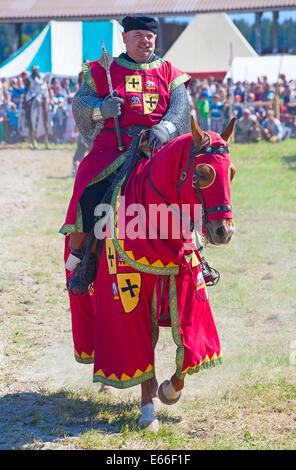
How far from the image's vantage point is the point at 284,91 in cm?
1930

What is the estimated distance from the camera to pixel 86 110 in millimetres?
4066

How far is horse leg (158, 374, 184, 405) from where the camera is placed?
158 inches

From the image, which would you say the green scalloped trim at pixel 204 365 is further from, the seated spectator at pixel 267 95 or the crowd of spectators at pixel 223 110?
the seated spectator at pixel 267 95

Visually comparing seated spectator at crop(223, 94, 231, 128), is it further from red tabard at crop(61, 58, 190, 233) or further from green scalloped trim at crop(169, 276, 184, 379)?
green scalloped trim at crop(169, 276, 184, 379)

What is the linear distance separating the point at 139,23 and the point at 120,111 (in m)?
0.57

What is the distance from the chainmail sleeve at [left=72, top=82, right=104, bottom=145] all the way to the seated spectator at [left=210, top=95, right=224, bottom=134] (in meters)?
14.5

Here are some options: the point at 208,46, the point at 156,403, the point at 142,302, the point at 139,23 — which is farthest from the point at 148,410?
the point at 208,46

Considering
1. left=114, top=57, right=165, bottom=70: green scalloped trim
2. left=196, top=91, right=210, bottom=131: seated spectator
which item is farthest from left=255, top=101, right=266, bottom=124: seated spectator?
left=114, top=57, right=165, bottom=70: green scalloped trim

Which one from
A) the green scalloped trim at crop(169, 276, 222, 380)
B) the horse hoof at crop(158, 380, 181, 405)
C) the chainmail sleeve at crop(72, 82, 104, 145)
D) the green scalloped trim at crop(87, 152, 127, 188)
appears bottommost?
the horse hoof at crop(158, 380, 181, 405)

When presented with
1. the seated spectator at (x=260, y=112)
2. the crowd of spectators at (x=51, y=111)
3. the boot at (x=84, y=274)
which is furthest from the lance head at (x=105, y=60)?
the seated spectator at (x=260, y=112)

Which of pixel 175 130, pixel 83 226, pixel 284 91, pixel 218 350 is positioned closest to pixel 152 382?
pixel 218 350

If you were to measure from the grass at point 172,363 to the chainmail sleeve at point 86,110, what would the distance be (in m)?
1.76

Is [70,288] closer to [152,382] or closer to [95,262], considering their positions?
[95,262]

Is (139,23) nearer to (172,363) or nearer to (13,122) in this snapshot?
(172,363)
